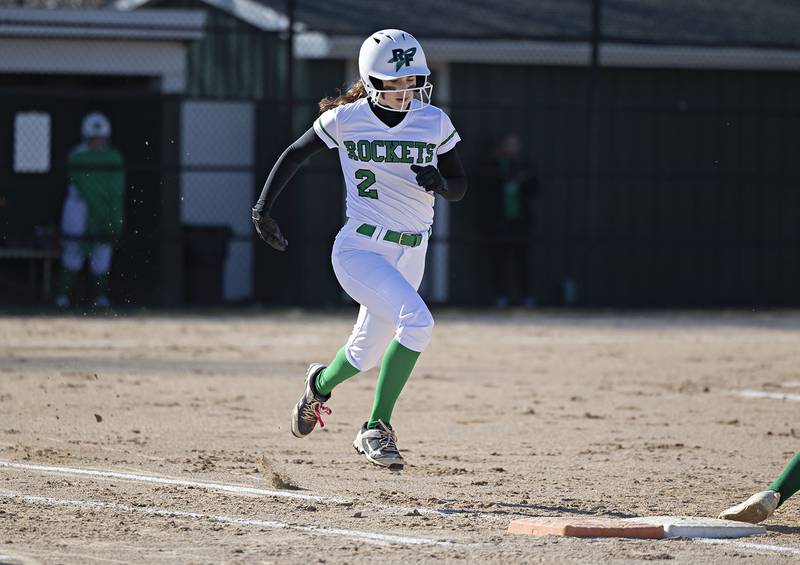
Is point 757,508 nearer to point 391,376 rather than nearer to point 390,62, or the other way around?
point 391,376

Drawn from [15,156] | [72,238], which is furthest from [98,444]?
[15,156]

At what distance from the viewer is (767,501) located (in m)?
5.95

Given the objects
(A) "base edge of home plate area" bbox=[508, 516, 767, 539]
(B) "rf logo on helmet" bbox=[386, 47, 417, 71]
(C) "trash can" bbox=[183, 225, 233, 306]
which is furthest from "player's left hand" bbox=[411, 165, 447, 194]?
(C) "trash can" bbox=[183, 225, 233, 306]

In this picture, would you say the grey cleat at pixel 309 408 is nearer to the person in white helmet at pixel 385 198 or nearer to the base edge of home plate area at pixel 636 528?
the person in white helmet at pixel 385 198

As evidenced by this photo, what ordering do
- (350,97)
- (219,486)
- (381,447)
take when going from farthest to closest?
(350,97), (381,447), (219,486)

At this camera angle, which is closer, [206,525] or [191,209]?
[206,525]

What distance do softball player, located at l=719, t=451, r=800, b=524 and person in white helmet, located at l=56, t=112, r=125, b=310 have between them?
12289mm

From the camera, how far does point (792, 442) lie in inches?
341

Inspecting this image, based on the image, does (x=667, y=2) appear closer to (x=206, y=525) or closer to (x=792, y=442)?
(x=792, y=442)

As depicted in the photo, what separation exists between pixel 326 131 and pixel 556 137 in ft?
43.5

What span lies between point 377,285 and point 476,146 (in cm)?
1309

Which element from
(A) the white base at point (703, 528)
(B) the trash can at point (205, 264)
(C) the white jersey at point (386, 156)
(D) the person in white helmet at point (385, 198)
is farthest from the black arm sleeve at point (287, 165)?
(B) the trash can at point (205, 264)

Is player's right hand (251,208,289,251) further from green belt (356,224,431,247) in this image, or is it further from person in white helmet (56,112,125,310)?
person in white helmet (56,112,125,310)

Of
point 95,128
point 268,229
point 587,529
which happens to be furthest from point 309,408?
point 95,128
